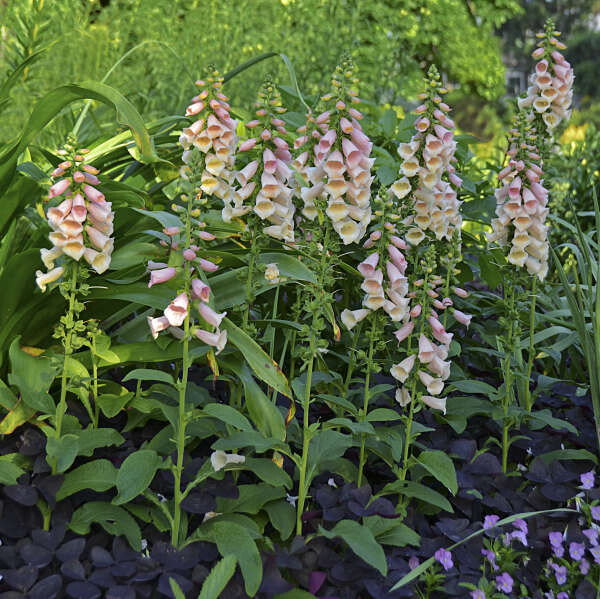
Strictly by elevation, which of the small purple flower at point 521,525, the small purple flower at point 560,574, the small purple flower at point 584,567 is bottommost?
the small purple flower at point 584,567

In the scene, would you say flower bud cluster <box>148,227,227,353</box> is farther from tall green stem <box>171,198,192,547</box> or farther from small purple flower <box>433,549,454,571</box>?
small purple flower <box>433,549,454,571</box>

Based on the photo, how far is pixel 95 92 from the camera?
2.18m

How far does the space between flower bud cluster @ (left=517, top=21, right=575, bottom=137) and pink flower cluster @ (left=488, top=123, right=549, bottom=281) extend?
0.97 ft

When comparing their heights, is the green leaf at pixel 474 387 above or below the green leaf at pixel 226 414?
below

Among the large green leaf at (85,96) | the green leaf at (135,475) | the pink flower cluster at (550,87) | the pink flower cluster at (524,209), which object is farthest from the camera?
the pink flower cluster at (550,87)

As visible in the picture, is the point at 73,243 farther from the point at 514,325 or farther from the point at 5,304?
the point at 514,325

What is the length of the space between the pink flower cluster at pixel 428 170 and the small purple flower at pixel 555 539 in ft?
3.02

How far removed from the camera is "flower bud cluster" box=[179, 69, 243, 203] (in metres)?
→ 2.03

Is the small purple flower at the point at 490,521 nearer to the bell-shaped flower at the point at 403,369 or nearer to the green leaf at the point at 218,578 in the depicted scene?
the bell-shaped flower at the point at 403,369

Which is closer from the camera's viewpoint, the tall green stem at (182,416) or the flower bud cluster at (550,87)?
the tall green stem at (182,416)

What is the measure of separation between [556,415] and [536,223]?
2.66 ft

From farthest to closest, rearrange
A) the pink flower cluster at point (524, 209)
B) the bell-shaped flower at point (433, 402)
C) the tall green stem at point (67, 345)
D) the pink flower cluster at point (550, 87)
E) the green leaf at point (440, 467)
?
the pink flower cluster at point (550, 87)
the pink flower cluster at point (524, 209)
the bell-shaped flower at point (433, 402)
the green leaf at point (440, 467)
the tall green stem at point (67, 345)

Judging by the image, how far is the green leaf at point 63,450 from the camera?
5.68ft

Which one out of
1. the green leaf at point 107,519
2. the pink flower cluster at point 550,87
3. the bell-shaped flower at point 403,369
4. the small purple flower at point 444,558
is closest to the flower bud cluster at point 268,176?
the bell-shaped flower at point 403,369
